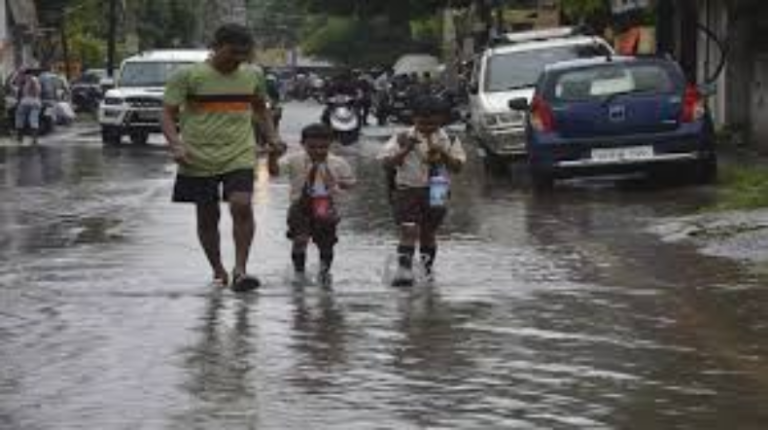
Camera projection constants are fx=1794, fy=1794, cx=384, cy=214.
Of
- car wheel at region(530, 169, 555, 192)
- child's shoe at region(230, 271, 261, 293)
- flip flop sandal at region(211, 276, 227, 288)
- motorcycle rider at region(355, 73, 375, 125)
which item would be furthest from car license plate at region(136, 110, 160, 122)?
child's shoe at region(230, 271, 261, 293)

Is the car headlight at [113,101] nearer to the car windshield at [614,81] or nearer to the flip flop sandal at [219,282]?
the car windshield at [614,81]

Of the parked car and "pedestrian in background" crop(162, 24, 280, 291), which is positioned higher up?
"pedestrian in background" crop(162, 24, 280, 291)

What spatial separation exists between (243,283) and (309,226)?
1044 millimetres

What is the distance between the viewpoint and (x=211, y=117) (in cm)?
1080

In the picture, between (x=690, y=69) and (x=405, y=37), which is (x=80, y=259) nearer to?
(x=690, y=69)

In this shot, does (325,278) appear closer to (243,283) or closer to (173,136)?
(243,283)

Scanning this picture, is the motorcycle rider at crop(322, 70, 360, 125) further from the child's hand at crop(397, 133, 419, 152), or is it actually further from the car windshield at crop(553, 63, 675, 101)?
the child's hand at crop(397, 133, 419, 152)

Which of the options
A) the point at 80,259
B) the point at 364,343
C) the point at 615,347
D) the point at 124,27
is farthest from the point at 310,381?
the point at 124,27

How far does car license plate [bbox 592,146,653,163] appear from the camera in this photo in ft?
59.8

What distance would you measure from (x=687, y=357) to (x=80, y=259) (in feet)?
18.6

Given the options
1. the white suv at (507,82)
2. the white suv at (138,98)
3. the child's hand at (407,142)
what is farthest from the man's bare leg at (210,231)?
the white suv at (138,98)

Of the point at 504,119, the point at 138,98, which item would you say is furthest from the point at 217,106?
the point at 138,98

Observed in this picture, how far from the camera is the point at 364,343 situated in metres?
8.61

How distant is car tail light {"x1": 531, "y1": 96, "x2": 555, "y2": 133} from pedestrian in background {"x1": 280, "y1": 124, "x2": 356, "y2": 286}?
748 cm
